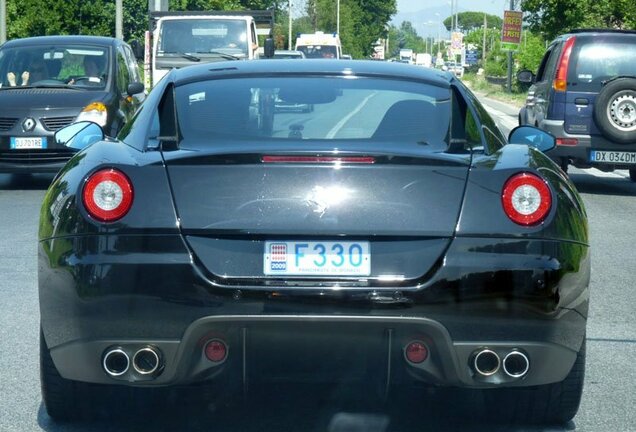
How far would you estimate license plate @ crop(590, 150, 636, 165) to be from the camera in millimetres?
14844

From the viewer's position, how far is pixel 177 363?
14.4 ft

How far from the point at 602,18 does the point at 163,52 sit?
1769cm

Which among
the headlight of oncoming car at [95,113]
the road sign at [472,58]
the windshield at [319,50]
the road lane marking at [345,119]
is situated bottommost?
the road sign at [472,58]

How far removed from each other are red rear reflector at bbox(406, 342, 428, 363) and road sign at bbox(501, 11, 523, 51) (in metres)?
50.9

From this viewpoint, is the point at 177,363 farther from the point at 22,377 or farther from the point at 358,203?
the point at 22,377

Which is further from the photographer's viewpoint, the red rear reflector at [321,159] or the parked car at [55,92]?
the parked car at [55,92]

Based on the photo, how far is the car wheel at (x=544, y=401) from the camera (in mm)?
4922

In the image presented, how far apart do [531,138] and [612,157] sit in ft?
30.1

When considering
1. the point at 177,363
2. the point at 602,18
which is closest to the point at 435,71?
the point at 177,363

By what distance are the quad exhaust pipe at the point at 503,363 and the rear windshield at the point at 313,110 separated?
833mm

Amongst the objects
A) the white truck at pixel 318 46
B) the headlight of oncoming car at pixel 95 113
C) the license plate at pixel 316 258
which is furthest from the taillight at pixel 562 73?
the white truck at pixel 318 46

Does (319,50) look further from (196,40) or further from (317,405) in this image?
(317,405)

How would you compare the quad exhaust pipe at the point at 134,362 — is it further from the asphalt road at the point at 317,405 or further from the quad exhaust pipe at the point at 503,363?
the quad exhaust pipe at the point at 503,363

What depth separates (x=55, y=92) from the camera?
1521 centimetres
